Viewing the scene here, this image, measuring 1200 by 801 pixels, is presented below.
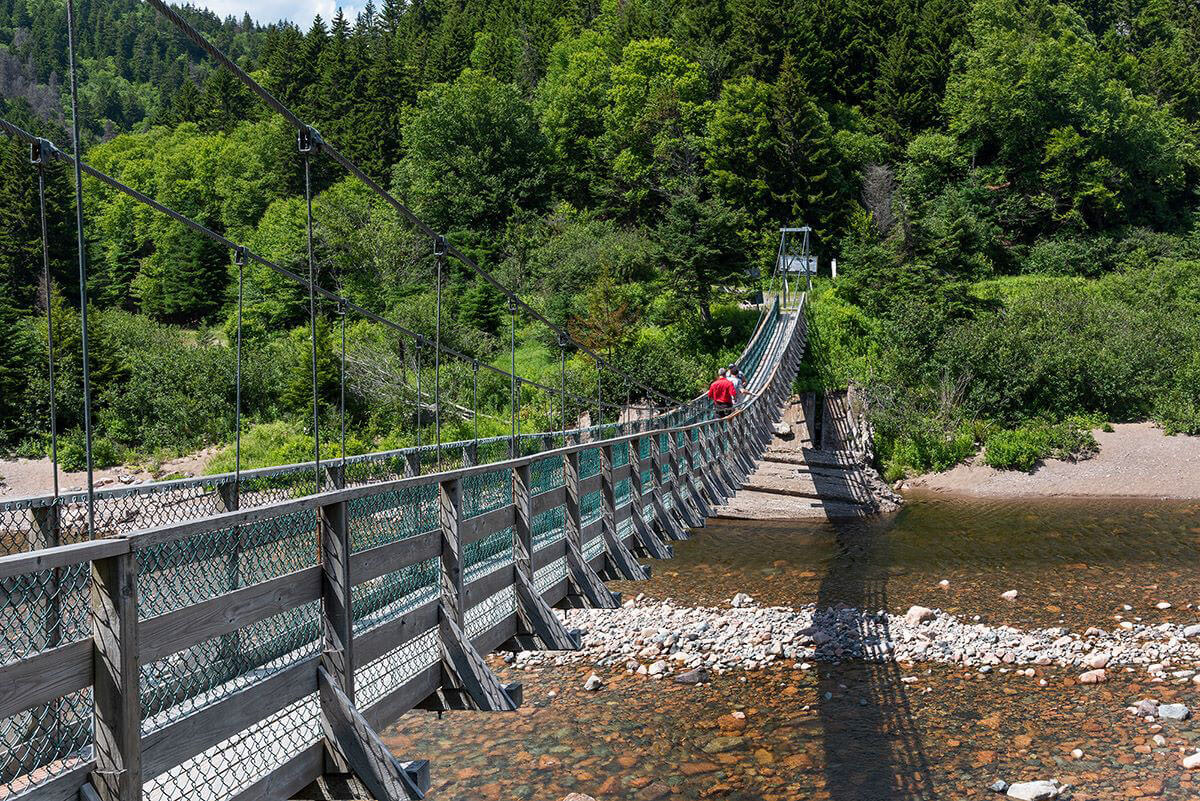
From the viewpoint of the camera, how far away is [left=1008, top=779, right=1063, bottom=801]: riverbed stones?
25.6ft

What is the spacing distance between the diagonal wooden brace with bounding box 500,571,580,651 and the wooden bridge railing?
0.5 inches

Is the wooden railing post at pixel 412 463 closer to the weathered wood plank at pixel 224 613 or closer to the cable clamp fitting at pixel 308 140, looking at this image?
the cable clamp fitting at pixel 308 140

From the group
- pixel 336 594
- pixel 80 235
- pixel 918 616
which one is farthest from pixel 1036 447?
pixel 80 235

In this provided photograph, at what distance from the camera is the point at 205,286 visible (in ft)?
113

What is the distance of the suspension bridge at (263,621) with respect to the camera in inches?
80.8

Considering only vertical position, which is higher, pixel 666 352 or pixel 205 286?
pixel 205 286

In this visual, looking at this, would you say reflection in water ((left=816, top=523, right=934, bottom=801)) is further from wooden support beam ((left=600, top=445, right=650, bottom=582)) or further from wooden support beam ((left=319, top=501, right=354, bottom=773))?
wooden support beam ((left=319, top=501, right=354, bottom=773))

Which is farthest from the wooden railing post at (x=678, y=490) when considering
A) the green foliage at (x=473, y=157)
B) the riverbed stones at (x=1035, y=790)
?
the green foliage at (x=473, y=157)

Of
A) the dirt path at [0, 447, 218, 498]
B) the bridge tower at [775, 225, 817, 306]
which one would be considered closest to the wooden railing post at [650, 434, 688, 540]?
the dirt path at [0, 447, 218, 498]

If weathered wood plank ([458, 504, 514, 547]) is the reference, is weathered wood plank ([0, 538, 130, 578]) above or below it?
above

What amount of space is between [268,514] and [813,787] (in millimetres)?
6708

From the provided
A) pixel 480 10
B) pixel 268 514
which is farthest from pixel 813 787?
A: pixel 480 10

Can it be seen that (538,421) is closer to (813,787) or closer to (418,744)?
(418,744)

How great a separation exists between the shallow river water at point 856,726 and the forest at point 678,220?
286 inches
